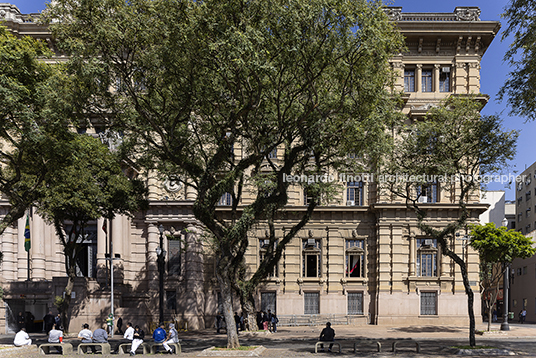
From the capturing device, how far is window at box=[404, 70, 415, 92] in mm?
37656

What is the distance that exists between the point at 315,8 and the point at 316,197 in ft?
Answer: 38.8

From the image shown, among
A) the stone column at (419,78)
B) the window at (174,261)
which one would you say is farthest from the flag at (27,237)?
the stone column at (419,78)

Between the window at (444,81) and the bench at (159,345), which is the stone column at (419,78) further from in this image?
the bench at (159,345)

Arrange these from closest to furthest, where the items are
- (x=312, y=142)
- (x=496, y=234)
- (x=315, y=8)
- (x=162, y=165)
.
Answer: (x=315, y=8)
(x=312, y=142)
(x=162, y=165)
(x=496, y=234)

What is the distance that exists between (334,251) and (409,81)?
47.9ft

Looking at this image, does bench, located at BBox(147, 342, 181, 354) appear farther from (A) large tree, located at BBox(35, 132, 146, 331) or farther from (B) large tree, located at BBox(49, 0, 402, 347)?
(A) large tree, located at BBox(35, 132, 146, 331)

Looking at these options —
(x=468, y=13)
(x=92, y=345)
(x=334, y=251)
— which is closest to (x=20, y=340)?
(x=92, y=345)

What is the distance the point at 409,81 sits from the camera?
37.7 meters

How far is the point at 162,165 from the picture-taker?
950 inches

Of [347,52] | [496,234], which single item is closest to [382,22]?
[347,52]

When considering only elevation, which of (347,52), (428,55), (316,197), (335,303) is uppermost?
(428,55)

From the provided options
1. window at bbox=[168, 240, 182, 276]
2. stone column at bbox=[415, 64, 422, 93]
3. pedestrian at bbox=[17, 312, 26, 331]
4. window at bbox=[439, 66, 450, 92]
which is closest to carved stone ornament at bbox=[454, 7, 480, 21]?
window at bbox=[439, 66, 450, 92]

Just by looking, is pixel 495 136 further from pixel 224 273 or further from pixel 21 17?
pixel 21 17

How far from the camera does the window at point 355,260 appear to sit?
3669 cm
